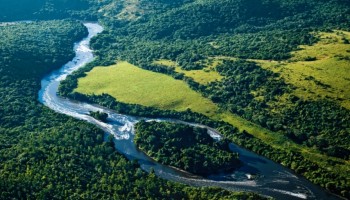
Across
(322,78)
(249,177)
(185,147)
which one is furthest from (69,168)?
(322,78)

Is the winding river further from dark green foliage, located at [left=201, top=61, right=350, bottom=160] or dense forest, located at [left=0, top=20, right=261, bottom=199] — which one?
dark green foliage, located at [left=201, top=61, right=350, bottom=160]

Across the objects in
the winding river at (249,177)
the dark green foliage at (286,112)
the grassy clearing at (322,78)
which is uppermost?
the grassy clearing at (322,78)

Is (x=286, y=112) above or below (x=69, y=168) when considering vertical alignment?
above

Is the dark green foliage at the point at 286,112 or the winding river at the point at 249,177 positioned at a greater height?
the dark green foliage at the point at 286,112

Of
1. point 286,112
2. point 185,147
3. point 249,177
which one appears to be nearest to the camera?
point 249,177

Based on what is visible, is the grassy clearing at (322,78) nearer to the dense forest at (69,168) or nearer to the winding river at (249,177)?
the winding river at (249,177)

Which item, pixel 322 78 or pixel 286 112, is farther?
pixel 322 78

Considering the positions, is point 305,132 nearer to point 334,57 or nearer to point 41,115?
point 334,57

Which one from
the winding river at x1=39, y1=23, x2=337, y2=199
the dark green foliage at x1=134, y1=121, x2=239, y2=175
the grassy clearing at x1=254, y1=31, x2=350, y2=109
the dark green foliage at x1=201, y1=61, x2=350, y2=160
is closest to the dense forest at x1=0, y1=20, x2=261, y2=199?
the winding river at x1=39, y1=23, x2=337, y2=199

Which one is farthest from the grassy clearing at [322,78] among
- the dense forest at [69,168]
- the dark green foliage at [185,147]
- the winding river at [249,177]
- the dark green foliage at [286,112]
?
the dense forest at [69,168]

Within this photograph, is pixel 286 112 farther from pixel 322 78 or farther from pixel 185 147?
pixel 185 147
